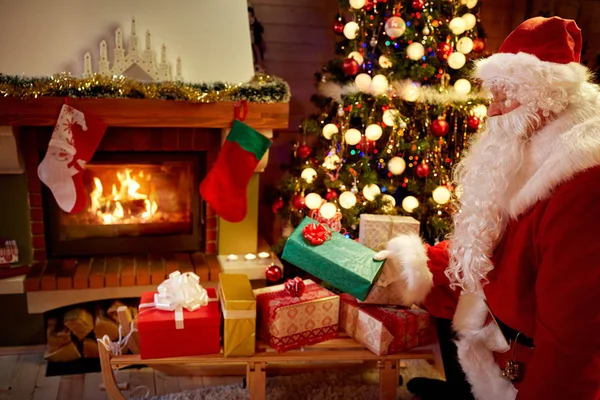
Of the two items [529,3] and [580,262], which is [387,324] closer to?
[580,262]

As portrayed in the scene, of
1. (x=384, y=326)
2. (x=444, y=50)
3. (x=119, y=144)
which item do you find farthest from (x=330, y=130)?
(x=384, y=326)

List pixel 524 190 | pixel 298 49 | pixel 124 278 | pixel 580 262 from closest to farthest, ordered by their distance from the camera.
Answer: pixel 580 262 → pixel 524 190 → pixel 124 278 → pixel 298 49

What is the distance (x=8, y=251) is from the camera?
2.48 meters

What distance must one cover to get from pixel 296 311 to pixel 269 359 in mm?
185

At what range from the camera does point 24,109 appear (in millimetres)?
2301

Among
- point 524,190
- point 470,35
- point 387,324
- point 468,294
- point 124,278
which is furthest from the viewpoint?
point 470,35

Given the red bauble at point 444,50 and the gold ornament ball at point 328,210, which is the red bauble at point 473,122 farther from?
the gold ornament ball at point 328,210

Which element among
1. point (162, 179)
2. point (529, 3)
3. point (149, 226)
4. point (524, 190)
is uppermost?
point (529, 3)

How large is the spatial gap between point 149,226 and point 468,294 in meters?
1.64

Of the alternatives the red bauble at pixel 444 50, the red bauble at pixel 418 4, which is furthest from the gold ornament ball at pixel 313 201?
the red bauble at pixel 418 4

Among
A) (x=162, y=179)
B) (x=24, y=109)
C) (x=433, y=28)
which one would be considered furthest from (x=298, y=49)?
(x=24, y=109)

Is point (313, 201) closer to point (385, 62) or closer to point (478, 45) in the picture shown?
point (385, 62)

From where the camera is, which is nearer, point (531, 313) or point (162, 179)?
point (531, 313)

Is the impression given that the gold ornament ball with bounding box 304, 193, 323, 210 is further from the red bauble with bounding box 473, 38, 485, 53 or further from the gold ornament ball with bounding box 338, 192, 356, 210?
the red bauble with bounding box 473, 38, 485, 53
